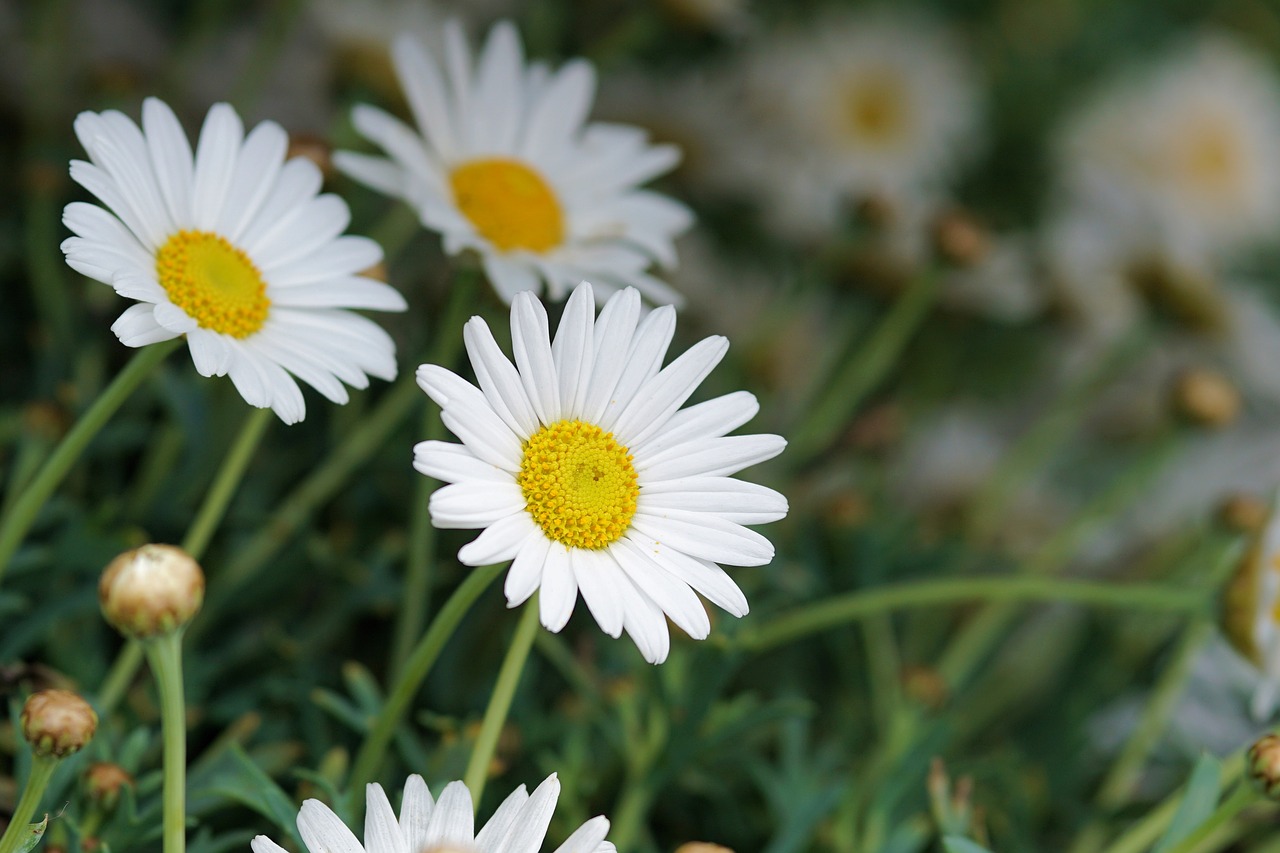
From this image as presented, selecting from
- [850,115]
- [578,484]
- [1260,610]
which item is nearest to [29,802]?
[578,484]

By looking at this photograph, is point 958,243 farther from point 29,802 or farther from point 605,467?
point 29,802

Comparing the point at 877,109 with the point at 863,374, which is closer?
the point at 863,374

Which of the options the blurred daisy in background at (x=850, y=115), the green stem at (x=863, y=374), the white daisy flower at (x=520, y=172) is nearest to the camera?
the white daisy flower at (x=520, y=172)

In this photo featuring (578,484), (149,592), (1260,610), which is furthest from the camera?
(1260,610)

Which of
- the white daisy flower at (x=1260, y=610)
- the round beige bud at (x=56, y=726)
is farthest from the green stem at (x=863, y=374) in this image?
the round beige bud at (x=56, y=726)

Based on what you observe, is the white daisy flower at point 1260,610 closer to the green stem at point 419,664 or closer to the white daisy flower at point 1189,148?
the green stem at point 419,664

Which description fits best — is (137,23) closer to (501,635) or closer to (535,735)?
(501,635)

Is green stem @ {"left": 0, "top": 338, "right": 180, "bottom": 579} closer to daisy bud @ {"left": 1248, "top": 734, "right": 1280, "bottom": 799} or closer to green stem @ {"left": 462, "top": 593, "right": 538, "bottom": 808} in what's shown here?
green stem @ {"left": 462, "top": 593, "right": 538, "bottom": 808}

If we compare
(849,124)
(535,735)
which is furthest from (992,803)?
(849,124)
